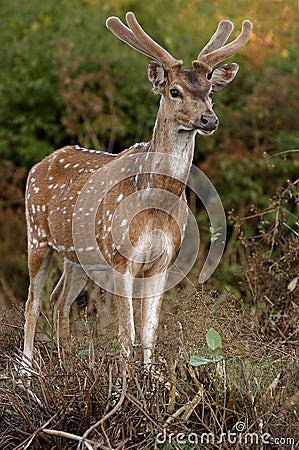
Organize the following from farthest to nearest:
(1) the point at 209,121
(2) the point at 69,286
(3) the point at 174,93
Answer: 1. (2) the point at 69,286
2. (3) the point at 174,93
3. (1) the point at 209,121

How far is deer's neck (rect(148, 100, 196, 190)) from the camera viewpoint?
5.86 m

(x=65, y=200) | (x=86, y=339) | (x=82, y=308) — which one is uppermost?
(x=65, y=200)

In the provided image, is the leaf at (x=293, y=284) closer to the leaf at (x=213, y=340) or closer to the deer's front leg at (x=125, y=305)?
the deer's front leg at (x=125, y=305)

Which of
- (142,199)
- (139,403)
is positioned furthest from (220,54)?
(139,403)

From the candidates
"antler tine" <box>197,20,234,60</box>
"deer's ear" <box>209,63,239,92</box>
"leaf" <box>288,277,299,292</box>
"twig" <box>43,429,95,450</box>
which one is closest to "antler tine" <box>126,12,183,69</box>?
"deer's ear" <box>209,63,239,92</box>

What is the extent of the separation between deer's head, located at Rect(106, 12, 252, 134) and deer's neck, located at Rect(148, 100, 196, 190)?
0.17ft

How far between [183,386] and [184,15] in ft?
23.6

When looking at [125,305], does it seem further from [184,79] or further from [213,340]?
[184,79]

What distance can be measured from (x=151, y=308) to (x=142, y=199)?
2.29 feet

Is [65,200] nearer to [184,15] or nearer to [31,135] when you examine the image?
[31,135]

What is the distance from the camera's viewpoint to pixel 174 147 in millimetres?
5898

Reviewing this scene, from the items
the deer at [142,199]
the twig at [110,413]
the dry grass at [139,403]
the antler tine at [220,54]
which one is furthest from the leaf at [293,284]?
the twig at [110,413]

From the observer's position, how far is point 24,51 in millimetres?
11383

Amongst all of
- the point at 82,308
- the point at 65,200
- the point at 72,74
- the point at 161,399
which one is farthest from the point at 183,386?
the point at 72,74
